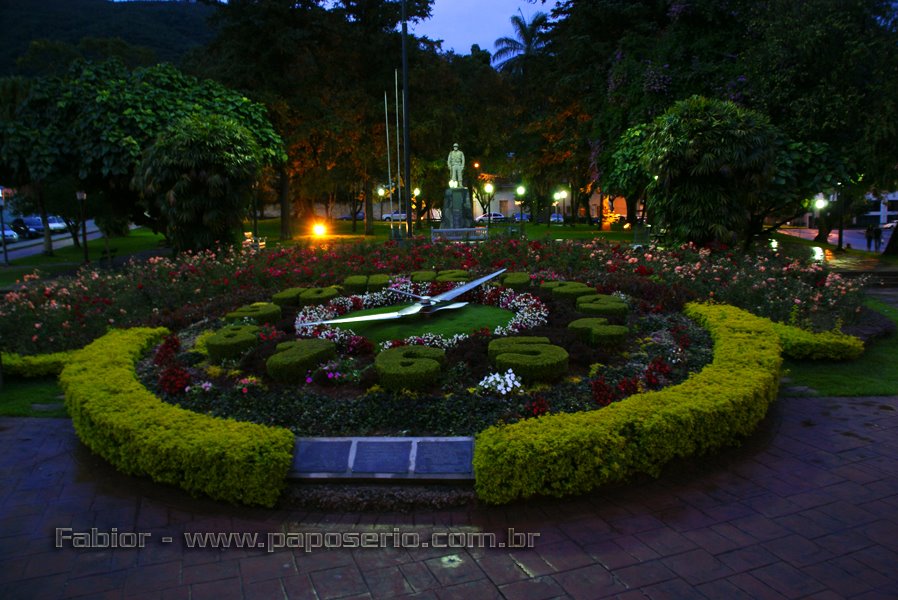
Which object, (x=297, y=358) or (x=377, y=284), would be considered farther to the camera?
(x=377, y=284)

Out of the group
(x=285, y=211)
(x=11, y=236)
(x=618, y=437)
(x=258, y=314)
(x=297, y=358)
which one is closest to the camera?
(x=618, y=437)

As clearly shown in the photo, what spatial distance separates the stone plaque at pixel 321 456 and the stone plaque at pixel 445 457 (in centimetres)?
55

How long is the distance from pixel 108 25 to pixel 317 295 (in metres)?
59.7

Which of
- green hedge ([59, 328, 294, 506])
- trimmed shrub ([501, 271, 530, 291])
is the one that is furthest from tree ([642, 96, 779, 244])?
green hedge ([59, 328, 294, 506])

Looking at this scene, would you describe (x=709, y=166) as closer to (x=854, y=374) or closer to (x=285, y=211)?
(x=854, y=374)

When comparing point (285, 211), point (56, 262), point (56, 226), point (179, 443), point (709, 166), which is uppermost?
point (709, 166)

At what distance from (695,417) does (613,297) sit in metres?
3.44

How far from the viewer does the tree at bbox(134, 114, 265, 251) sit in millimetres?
13617

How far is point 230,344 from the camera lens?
251 inches

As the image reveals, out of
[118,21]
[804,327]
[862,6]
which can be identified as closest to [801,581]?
Answer: [804,327]

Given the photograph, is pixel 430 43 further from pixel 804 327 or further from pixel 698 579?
pixel 698 579

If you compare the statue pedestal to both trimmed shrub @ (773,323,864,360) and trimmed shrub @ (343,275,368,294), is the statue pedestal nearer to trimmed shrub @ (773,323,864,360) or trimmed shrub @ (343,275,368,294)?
trimmed shrub @ (343,275,368,294)

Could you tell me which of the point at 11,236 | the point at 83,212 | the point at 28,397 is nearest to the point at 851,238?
the point at 83,212

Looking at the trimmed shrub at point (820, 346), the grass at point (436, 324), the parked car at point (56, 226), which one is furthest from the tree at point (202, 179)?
the parked car at point (56, 226)
